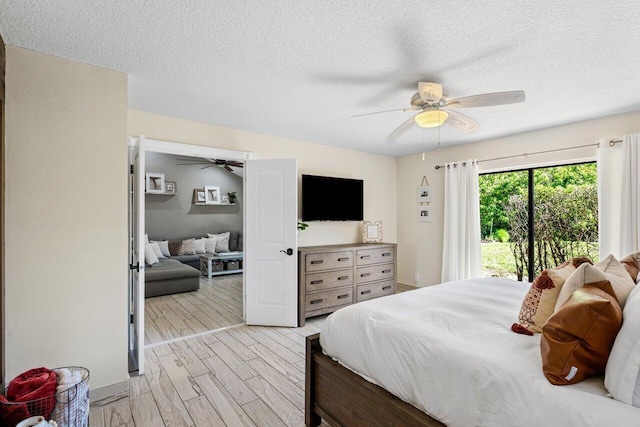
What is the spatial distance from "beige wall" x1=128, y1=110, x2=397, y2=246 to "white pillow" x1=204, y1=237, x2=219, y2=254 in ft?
12.4

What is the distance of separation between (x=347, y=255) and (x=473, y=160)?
2359mm

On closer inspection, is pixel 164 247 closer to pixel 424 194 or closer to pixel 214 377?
pixel 214 377

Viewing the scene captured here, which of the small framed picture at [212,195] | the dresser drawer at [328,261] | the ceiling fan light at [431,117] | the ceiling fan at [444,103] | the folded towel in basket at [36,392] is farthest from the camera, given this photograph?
the small framed picture at [212,195]

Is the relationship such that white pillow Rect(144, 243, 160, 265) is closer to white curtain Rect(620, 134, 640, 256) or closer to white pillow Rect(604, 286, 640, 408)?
white pillow Rect(604, 286, 640, 408)

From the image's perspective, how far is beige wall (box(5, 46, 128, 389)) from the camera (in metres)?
1.96

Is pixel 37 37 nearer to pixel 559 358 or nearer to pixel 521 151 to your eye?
pixel 559 358

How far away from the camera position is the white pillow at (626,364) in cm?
99

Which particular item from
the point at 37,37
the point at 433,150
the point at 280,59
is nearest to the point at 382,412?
the point at 280,59

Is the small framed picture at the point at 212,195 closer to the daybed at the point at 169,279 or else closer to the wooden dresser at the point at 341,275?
the daybed at the point at 169,279

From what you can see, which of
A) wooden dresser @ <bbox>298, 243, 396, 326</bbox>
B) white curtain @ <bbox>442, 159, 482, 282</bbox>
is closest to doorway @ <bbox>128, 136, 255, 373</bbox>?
wooden dresser @ <bbox>298, 243, 396, 326</bbox>

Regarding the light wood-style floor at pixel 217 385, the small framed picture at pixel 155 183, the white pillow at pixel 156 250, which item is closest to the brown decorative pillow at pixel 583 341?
the light wood-style floor at pixel 217 385

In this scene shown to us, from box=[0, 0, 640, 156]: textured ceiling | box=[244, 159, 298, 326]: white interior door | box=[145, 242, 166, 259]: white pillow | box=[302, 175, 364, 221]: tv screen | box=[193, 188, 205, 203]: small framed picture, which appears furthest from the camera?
box=[193, 188, 205, 203]: small framed picture

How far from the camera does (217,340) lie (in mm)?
3287

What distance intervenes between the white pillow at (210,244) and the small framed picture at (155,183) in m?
1.55
